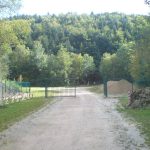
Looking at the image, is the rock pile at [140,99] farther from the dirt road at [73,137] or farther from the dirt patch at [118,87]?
the dirt patch at [118,87]

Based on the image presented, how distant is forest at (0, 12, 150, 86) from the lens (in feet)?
348

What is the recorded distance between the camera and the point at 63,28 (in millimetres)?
160750

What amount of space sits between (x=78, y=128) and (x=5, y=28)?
27.2 metres

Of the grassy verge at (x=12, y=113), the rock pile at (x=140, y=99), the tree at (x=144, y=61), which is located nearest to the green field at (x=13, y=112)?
the grassy verge at (x=12, y=113)

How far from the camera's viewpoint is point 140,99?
1208 inches

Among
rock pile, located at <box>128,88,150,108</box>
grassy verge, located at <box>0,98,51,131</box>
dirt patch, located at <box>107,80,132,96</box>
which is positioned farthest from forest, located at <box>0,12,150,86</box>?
rock pile, located at <box>128,88,150,108</box>

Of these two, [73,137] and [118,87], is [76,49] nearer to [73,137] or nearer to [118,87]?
[118,87]

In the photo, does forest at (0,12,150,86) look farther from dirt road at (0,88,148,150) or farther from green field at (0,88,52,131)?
dirt road at (0,88,148,150)

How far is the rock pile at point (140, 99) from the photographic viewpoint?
30047 millimetres

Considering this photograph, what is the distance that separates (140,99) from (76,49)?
12356cm

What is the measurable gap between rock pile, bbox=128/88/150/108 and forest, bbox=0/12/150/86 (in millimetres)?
35502

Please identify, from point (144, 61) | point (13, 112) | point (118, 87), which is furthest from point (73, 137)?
point (118, 87)

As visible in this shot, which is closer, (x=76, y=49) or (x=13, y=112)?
(x=13, y=112)

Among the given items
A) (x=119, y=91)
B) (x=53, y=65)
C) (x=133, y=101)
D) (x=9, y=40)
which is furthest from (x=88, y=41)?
(x=133, y=101)
